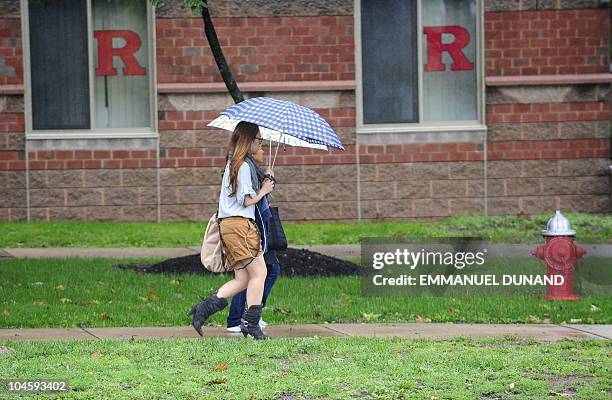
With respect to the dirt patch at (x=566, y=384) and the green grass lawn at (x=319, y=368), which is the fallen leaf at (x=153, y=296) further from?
the dirt patch at (x=566, y=384)

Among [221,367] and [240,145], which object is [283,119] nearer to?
[240,145]

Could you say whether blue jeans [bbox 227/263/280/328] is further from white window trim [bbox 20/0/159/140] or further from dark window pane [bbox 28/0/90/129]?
dark window pane [bbox 28/0/90/129]

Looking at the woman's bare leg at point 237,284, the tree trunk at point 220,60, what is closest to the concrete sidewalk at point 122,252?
the tree trunk at point 220,60

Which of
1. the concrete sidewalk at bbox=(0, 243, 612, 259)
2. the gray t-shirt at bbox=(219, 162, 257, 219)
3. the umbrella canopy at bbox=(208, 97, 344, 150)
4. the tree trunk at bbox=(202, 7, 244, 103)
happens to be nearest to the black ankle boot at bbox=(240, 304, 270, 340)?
the gray t-shirt at bbox=(219, 162, 257, 219)

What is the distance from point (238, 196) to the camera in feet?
28.6

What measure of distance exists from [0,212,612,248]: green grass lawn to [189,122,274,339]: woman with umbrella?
690cm

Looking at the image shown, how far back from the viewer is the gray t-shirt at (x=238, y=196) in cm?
870

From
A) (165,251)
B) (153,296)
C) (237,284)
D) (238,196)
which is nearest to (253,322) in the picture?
(237,284)

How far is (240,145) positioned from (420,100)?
1022 centimetres

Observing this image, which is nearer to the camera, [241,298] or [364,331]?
[241,298]

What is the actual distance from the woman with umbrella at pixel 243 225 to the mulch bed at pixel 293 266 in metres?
3.83

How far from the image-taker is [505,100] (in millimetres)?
18406

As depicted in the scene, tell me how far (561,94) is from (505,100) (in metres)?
0.89

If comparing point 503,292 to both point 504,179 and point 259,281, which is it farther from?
point 504,179
